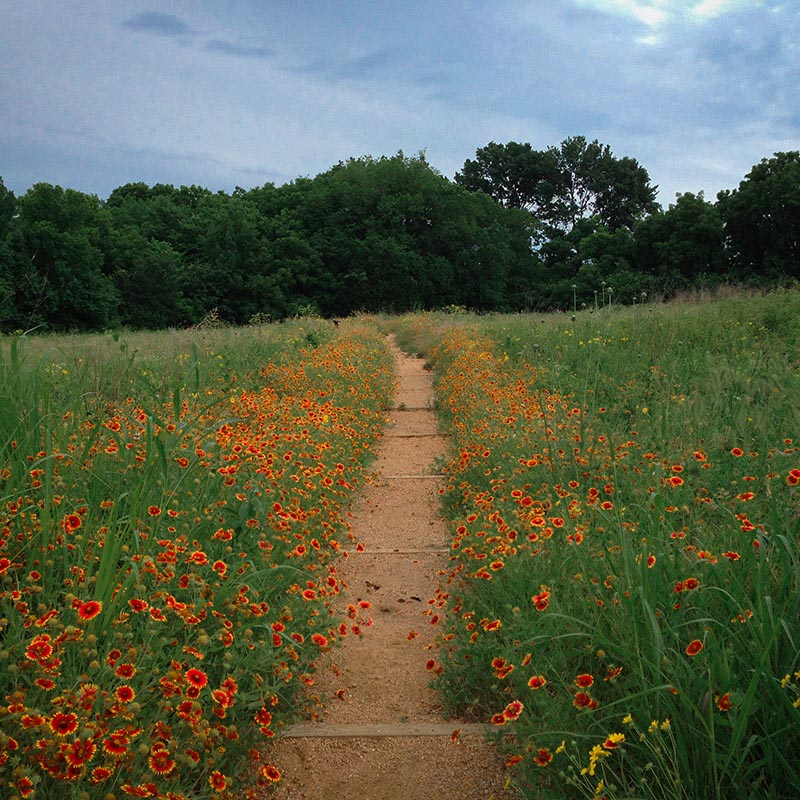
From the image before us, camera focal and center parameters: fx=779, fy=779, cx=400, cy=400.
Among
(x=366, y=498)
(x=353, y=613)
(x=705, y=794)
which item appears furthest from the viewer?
(x=366, y=498)

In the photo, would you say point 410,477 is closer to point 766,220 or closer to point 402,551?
point 402,551

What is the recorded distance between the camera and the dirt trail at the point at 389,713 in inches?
99.5

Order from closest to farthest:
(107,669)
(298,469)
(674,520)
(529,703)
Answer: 1. (107,669)
2. (529,703)
3. (674,520)
4. (298,469)

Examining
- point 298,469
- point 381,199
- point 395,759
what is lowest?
point 395,759

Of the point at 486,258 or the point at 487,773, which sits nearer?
the point at 487,773

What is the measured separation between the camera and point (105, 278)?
1299 inches

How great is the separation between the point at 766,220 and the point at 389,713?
114 ft

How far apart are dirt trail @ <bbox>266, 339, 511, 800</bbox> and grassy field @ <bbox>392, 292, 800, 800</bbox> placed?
0.47ft

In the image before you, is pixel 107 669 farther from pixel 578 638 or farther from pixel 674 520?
pixel 674 520

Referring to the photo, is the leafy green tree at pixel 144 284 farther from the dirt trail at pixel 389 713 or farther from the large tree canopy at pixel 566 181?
the dirt trail at pixel 389 713

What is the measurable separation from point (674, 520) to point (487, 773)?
1.52m

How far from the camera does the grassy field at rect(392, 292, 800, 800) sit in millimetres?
1965

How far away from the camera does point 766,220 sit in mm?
32969

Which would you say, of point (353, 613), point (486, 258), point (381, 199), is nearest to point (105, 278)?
point (381, 199)
